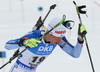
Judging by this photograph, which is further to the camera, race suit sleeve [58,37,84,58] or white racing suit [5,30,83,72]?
race suit sleeve [58,37,84,58]

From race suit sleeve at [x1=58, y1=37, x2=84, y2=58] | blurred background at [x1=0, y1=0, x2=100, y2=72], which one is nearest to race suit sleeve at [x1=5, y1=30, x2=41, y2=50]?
race suit sleeve at [x1=58, y1=37, x2=84, y2=58]

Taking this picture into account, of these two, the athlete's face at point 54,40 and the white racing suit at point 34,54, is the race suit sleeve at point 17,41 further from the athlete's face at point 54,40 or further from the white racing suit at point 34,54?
the athlete's face at point 54,40

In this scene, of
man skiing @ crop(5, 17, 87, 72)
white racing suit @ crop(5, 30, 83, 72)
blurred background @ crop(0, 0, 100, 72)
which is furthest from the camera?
blurred background @ crop(0, 0, 100, 72)

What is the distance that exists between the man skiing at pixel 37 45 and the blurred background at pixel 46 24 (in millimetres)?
1551

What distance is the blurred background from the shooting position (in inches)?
293

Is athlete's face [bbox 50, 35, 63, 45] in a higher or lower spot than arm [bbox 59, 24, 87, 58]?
higher

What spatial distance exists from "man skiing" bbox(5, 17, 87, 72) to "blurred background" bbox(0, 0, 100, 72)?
1551 millimetres

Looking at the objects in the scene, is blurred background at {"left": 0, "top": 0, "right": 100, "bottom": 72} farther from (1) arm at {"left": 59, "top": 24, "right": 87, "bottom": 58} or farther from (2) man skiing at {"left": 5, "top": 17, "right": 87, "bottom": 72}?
(1) arm at {"left": 59, "top": 24, "right": 87, "bottom": 58}

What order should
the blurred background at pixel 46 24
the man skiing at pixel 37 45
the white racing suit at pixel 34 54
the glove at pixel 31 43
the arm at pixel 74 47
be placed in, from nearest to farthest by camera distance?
the glove at pixel 31 43 < the man skiing at pixel 37 45 < the white racing suit at pixel 34 54 < the arm at pixel 74 47 < the blurred background at pixel 46 24

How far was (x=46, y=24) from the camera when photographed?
13664 mm

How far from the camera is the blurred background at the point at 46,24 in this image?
745 cm

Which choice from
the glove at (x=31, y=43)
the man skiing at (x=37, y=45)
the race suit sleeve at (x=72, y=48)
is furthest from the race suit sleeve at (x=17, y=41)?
the race suit sleeve at (x=72, y=48)

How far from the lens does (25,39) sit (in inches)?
156

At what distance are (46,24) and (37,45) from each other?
31.1 feet
